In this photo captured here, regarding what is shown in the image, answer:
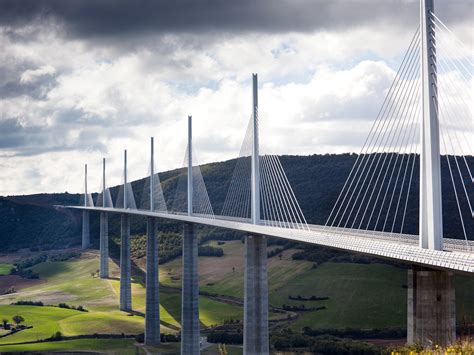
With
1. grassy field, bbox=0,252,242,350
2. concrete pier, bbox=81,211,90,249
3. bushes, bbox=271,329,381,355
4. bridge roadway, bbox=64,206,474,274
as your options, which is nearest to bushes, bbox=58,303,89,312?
grassy field, bbox=0,252,242,350

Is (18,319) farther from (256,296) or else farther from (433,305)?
(433,305)

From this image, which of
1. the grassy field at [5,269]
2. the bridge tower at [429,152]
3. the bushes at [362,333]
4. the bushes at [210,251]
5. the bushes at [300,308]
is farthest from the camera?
the grassy field at [5,269]

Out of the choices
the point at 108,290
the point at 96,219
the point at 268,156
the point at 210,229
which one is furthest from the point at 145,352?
the point at 96,219

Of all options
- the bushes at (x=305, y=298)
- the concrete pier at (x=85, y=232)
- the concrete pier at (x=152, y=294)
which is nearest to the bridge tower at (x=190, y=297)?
the concrete pier at (x=152, y=294)

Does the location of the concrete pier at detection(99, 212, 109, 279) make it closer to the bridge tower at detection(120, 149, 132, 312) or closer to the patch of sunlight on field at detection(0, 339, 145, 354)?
the bridge tower at detection(120, 149, 132, 312)

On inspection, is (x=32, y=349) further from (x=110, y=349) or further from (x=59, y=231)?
(x=59, y=231)

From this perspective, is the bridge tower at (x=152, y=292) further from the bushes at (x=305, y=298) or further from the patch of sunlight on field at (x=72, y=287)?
the patch of sunlight on field at (x=72, y=287)
